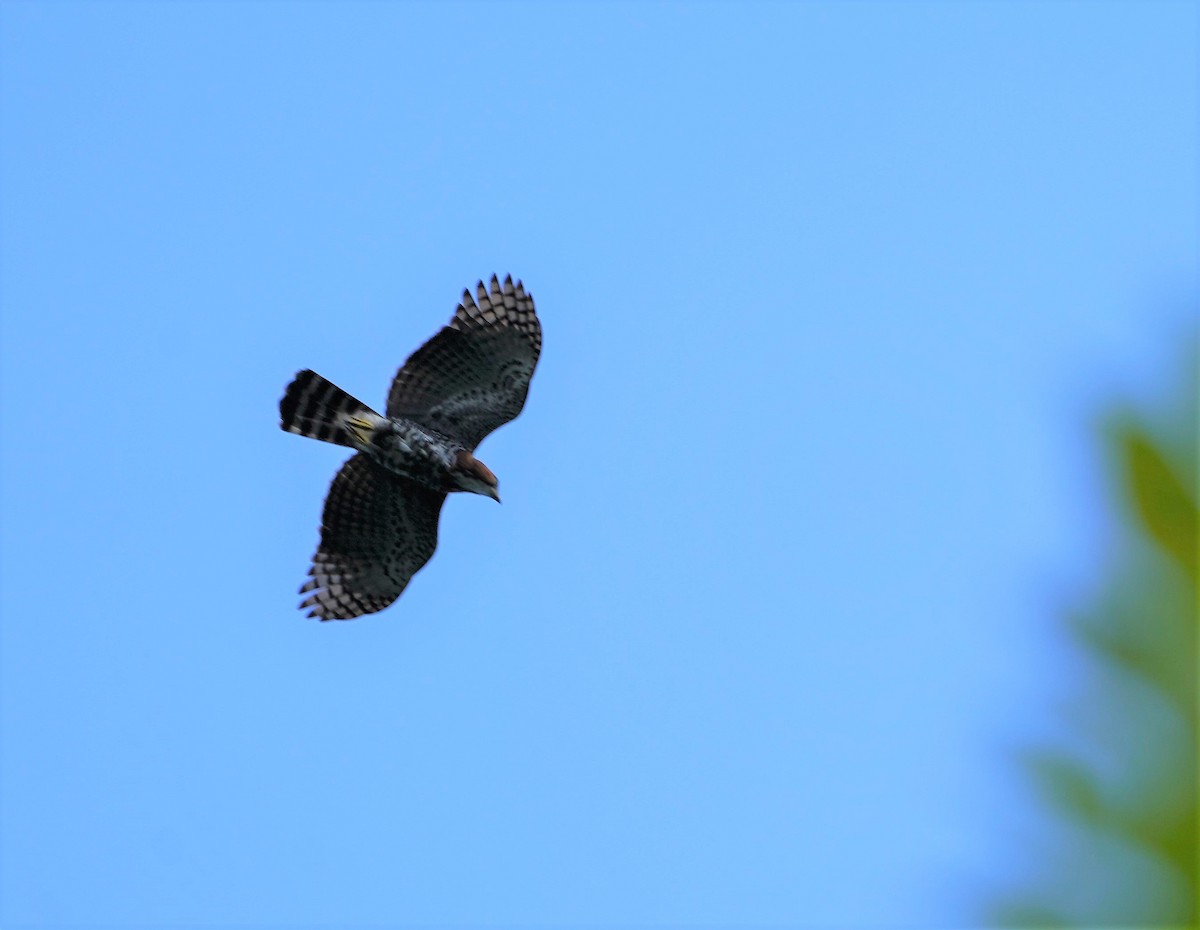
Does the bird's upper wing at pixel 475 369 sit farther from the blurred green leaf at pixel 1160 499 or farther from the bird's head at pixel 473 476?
the blurred green leaf at pixel 1160 499

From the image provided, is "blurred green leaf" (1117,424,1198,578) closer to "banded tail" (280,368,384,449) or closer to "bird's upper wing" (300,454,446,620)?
"banded tail" (280,368,384,449)

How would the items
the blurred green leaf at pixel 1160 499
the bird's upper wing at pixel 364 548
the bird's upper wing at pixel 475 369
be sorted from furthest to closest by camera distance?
the bird's upper wing at pixel 364 548
the bird's upper wing at pixel 475 369
the blurred green leaf at pixel 1160 499

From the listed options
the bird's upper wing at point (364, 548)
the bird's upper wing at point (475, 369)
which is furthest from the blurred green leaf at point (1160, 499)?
the bird's upper wing at point (364, 548)

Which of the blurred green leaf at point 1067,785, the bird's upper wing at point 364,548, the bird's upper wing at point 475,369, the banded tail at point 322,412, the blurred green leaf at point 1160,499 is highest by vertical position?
the bird's upper wing at point 475,369

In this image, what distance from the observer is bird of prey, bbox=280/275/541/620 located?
14.1 metres

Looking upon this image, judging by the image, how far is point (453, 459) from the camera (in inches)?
562

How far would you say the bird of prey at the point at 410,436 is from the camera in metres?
14.1

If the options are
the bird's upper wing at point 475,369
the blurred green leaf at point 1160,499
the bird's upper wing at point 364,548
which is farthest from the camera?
the bird's upper wing at point 364,548

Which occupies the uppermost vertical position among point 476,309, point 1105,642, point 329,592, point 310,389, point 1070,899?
point 476,309

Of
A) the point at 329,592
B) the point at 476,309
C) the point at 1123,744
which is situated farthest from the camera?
the point at 329,592

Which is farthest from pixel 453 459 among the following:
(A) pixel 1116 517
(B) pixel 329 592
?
(A) pixel 1116 517

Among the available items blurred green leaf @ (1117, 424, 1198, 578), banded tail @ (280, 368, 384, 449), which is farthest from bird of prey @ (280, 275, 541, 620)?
blurred green leaf @ (1117, 424, 1198, 578)

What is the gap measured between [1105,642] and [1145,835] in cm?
13

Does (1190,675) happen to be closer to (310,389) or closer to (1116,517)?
(1116,517)
